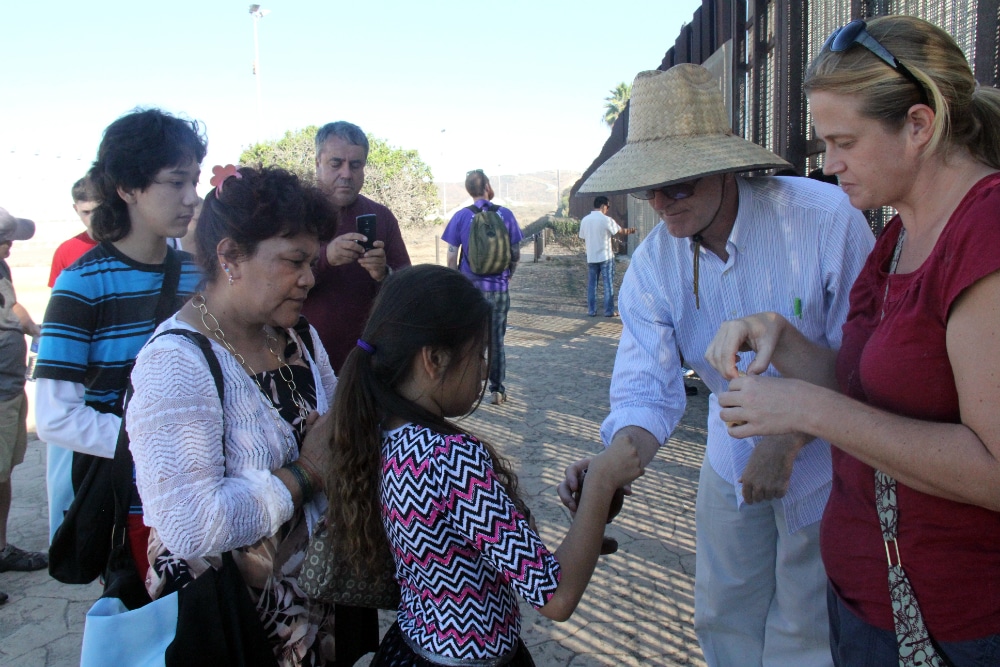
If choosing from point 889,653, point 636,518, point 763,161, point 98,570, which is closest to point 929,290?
point 889,653

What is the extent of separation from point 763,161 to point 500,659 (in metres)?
1.50

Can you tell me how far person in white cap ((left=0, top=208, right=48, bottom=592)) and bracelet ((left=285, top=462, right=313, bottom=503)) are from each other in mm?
3151

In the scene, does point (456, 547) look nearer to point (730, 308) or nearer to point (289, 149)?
point (730, 308)

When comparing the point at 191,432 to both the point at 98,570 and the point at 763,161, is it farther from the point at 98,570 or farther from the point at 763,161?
the point at 763,161

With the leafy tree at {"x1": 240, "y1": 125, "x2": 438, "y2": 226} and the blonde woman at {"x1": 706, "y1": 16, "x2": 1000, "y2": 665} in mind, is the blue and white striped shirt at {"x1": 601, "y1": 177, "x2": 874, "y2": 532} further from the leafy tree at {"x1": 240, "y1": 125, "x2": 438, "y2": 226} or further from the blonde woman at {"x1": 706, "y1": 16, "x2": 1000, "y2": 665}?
the leafy tree at {"x1": 240, "y1": 125, "x2": 438, "y2": 226}

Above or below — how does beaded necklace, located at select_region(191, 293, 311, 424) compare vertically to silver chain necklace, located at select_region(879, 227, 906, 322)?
below

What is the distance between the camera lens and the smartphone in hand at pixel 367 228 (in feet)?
11.3

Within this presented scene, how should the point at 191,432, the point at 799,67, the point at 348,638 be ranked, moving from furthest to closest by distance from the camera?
the point at 799,67 < the point at 348,638 < the point at 191,432

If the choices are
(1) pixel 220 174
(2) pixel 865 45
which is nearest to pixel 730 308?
(2) pixel 865 45

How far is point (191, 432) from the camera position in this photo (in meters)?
1.69

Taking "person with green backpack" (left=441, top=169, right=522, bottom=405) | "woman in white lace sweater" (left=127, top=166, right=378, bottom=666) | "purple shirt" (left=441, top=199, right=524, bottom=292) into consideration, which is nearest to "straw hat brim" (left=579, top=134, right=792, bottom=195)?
"woman in white lace sweater" (left=127, top=166, right=378, bottom=666)

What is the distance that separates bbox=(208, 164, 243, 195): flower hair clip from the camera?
Result: 6.47 feet

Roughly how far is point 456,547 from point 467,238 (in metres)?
5.82

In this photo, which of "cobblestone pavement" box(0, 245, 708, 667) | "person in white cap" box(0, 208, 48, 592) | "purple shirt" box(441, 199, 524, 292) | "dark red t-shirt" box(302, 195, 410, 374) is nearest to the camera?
"cobblestone pavement" box(0, 245, 708, 667)
